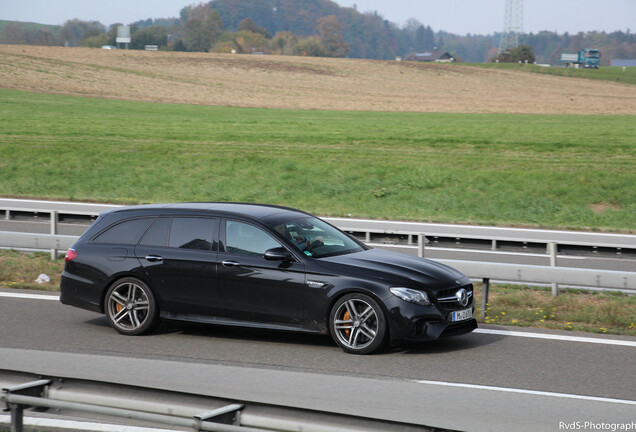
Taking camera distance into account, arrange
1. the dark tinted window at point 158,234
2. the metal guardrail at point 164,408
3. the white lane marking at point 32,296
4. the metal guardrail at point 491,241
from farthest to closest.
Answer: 1. the white lane marking at point 32,296
2. the metal guardrail at point 491,241
3. the dark tinted window at point 158,234
4. the metal guardrail at point 164,408

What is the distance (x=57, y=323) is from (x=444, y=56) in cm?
16827

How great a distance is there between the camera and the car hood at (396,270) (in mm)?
8062

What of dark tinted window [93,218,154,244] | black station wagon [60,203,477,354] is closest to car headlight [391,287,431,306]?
black station wagon [60,203,477,354]

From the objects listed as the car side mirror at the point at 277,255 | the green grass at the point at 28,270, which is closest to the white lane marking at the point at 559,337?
the car side mirror at the point at 277,255

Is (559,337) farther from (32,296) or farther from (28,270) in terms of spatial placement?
(28,270)

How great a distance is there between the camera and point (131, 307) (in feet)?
29.5

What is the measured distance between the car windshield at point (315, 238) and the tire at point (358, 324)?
648 mm

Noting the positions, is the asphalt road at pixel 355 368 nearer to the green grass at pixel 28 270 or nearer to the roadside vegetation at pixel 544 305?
the roadside vegetation at pixel 544 305

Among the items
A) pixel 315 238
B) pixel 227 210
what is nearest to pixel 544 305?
pixel 315 238

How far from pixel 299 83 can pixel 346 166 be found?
4135cm

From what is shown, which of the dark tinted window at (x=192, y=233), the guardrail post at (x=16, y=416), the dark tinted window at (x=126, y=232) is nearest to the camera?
the guardrail post at (x=16, y=416)

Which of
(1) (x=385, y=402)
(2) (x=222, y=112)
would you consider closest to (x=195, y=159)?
(2) (x=222, y=112)

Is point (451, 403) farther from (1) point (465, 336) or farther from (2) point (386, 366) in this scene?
(1) point (465, 336)

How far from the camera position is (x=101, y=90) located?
56.1 meters
